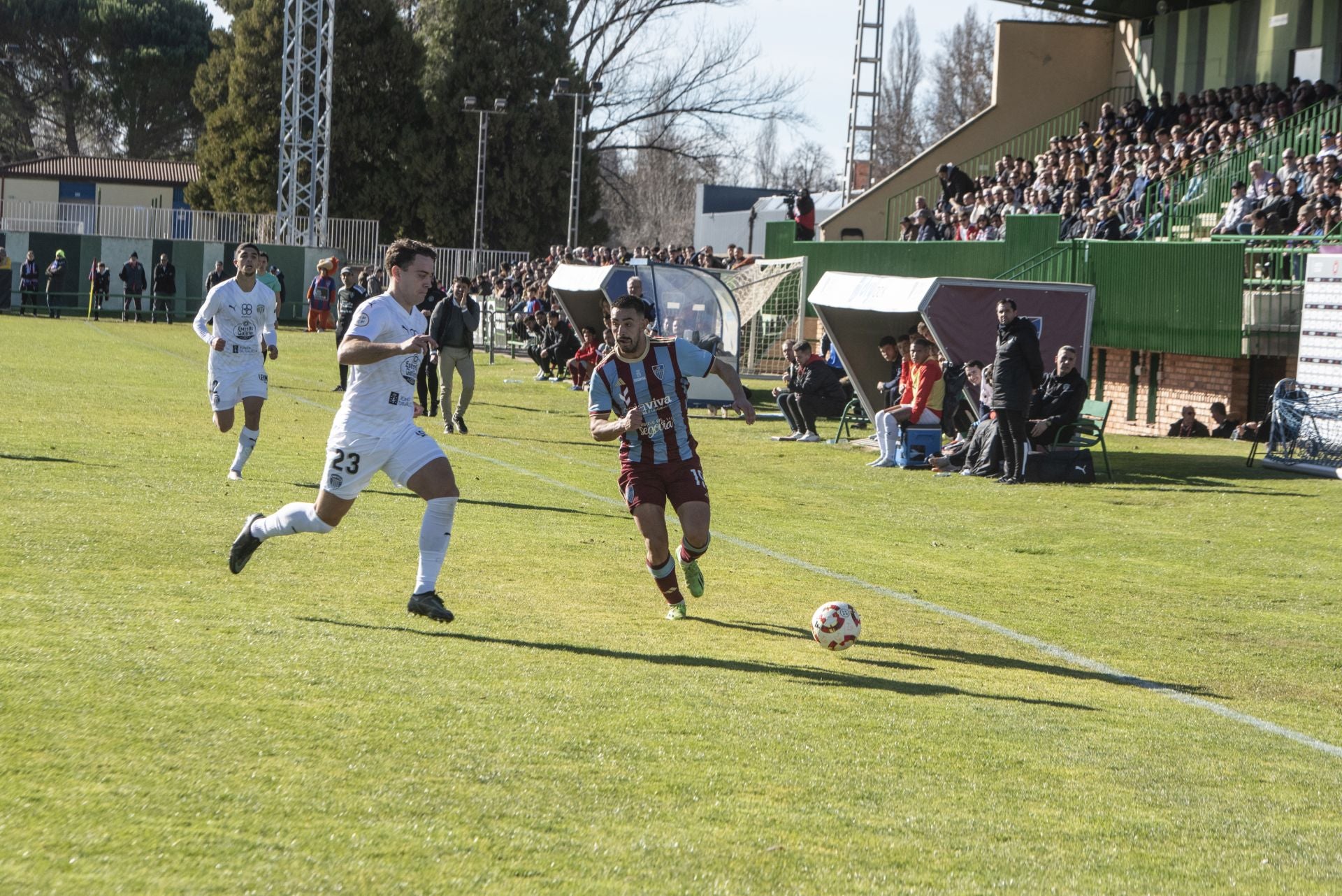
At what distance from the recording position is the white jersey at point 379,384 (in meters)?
7.85

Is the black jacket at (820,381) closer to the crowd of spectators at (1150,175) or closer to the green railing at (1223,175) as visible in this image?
the crowd of spectators at (1150,175)

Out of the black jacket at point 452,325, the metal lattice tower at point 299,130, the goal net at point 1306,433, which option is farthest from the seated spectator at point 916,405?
the metal lattice tower at point 299,130

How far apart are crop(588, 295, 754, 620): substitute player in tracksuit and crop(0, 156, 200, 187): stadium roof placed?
65.5m

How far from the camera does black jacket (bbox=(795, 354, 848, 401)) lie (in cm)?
2153

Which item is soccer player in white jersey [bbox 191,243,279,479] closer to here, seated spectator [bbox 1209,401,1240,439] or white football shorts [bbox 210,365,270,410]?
white football shorts [bbox 210,365,270,410]

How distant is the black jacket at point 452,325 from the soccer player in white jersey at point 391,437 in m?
11.3

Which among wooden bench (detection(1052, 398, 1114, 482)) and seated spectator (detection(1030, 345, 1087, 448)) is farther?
wooden bench (detection(1052, 398, 1114, 482))

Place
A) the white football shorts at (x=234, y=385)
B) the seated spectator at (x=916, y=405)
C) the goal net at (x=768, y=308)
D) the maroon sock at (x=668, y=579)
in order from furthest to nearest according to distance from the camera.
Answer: the goal net at (x=768, y=308) → the seated spectator at (x=916, y=405) → the white football shorts at (x=234, y=385) → the maroon sock at (x=668, y=579)

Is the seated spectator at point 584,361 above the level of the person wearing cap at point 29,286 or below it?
below

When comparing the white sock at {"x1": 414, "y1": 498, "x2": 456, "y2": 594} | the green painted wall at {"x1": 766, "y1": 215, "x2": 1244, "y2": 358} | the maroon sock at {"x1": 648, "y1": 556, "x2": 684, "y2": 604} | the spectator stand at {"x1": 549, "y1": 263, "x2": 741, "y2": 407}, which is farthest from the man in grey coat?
the white sock at {"x1": 414, "y1": 498, "x2": 456, "y2": 594}

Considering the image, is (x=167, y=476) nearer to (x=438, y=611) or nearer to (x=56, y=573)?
(x=56, y=573)

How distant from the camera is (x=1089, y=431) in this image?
55.2 feet

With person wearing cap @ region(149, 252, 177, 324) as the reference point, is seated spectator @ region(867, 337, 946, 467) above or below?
below

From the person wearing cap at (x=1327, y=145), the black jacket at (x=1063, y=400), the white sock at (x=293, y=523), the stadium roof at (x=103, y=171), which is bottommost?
the white sock at (x=293, y=523)
